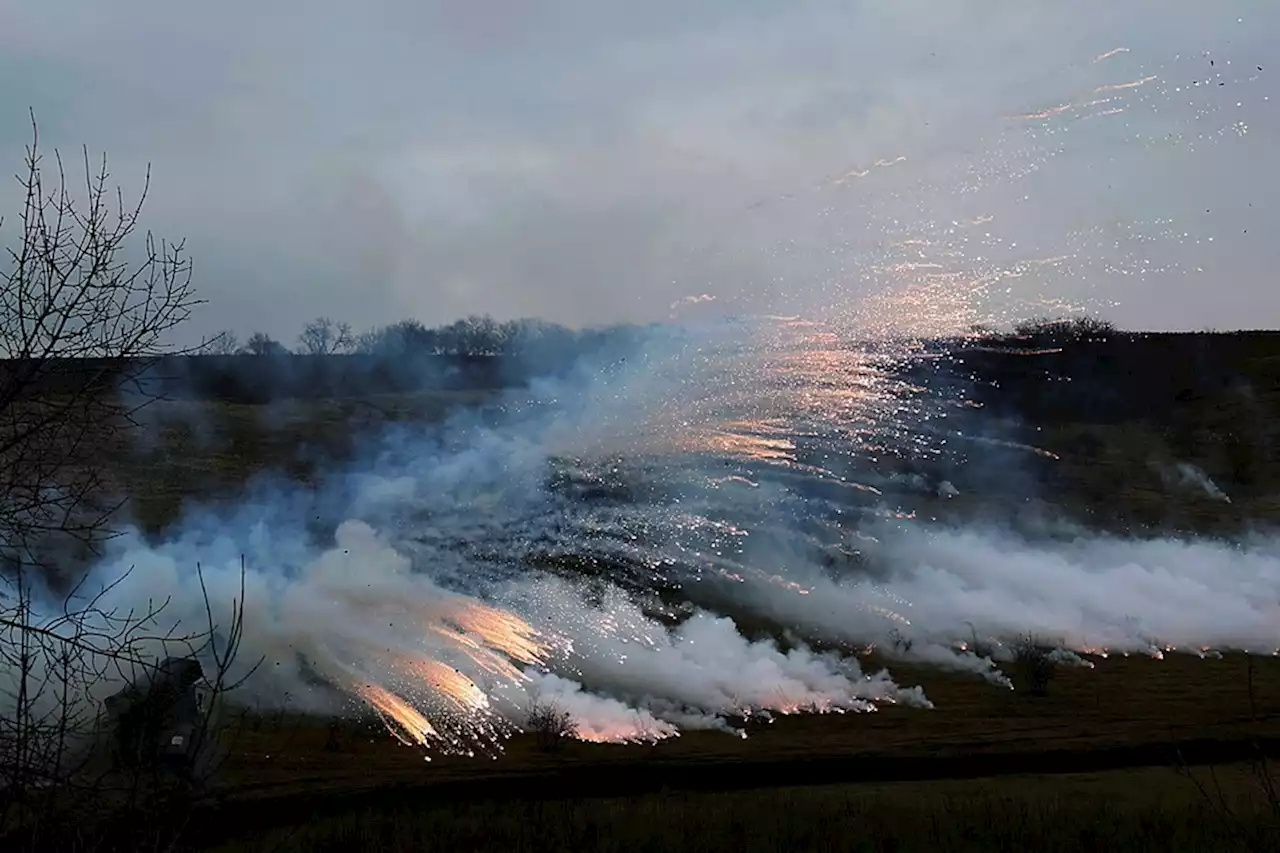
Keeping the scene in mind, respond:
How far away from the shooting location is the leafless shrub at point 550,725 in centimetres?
2567

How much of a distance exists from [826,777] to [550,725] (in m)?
6.43

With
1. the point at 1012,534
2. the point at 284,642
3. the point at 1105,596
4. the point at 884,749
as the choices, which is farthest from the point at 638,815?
the point at 1012,534

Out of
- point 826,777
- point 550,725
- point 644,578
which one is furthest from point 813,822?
point 644,578

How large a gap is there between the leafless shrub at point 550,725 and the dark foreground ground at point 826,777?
0.38m

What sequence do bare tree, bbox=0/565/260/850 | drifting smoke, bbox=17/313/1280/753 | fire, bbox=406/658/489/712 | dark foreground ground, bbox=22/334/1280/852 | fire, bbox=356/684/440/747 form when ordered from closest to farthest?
bare tree, bbox=0/565/260/850
dark foreground ground, bbox=22/334/1280/852
fire, bbox=356/684/440/747
fire, bbox=406/658/489/712
drifting smoke, bbox=17/313/1280/753

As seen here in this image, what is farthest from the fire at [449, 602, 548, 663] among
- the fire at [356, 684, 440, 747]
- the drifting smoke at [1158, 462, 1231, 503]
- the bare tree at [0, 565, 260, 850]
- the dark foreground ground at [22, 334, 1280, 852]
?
the drifting smoke at [1158, 462, 1231, 503]

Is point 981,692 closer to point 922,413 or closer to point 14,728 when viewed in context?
point 922,413

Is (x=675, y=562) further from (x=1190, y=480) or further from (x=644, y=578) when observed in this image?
(x=1190, y=480)

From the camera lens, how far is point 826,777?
24891 mm

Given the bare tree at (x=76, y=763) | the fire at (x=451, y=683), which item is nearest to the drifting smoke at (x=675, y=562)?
the fire at (x=451, y=683)

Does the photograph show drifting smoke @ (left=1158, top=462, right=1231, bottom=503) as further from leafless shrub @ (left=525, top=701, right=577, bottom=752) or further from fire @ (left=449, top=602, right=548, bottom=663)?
leafless shrub @ (left=525, top=701, right=577, bottom=752)

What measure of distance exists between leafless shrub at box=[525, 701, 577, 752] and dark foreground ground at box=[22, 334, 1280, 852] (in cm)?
38

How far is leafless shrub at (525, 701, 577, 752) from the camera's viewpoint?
25.7 metres

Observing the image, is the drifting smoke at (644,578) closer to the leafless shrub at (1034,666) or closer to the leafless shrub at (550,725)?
the leafless shrub at (550,725)
